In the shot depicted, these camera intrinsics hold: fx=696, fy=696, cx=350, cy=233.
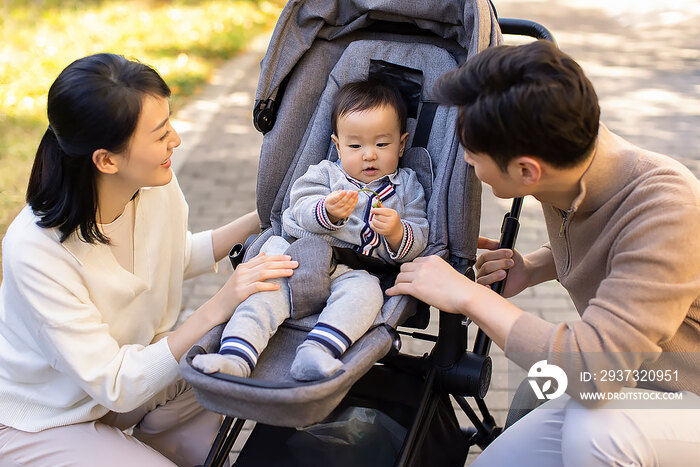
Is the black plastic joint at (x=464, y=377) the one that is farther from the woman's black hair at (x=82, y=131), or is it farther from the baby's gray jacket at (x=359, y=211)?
the woman's black hair at (x=82, y=131)

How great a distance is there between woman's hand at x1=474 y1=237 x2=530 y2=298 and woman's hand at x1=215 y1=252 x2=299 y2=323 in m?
0.71

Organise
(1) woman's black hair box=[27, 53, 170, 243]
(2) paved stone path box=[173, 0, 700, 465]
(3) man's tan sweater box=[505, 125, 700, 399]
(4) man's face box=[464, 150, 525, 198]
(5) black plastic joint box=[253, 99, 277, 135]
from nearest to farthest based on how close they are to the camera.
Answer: (3) man's tan sweater box=[505, 125, 700, 399], (4) man's face box=[464, 150, 525, 198], (1) woman's black hair box=[27, 53, 170, 243], (5) black plastic joint box=[253, 99, 277, 135], (2) paved stone path box=[173, 0, 700, 465]

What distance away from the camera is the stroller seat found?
7.13 feet

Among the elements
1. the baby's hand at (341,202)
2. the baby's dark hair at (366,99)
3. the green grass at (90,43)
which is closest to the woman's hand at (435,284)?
the baby's hand at (341,202)

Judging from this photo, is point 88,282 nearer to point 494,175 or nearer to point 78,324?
point 78,324

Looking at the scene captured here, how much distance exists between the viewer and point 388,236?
84.7 inches

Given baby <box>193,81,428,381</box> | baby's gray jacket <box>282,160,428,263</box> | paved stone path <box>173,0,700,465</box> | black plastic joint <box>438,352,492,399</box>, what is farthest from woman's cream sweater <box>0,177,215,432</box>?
paved stone path <box>173,0,700,465</box>

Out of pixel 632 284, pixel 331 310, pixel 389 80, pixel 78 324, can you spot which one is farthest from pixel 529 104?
pixel 78 324

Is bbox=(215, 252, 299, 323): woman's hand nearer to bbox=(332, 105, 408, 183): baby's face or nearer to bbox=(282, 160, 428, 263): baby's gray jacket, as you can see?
bbox=(282, 160, 428, 263): baby's gray jacket

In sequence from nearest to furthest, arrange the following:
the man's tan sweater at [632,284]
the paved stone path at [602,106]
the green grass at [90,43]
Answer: the man's tan sweater at [632,284] < the paved stone path at [602,106] < the green grass at [90,43]

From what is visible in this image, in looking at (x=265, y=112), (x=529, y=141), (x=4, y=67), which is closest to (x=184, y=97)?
(x=4, y=67)

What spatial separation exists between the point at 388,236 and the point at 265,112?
2.33ft

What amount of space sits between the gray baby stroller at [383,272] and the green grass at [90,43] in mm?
2798

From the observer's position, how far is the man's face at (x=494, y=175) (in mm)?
1787
